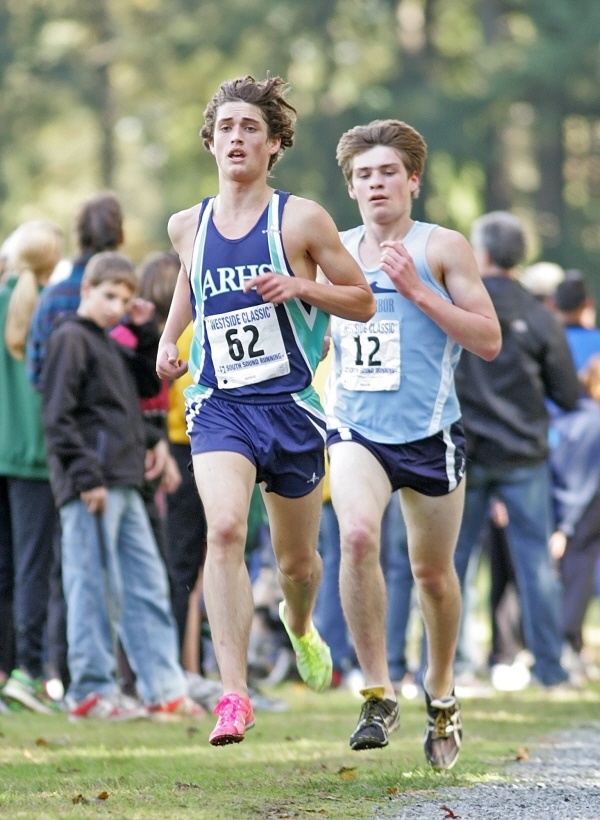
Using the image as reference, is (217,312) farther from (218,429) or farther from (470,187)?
(470,187)

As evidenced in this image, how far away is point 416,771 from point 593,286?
22300 mm

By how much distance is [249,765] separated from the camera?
654 centimetres

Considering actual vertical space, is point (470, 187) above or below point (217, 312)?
above

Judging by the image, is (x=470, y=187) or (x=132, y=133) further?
(x=132, y=133)

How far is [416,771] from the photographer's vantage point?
6.32 m

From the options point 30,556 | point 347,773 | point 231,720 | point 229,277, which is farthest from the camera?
point 30,556

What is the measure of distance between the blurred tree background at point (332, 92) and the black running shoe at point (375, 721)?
68.2 feet

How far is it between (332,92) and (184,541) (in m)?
23.8

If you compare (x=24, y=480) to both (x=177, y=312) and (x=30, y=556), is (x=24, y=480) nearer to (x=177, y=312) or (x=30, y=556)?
(x=30, y=556)

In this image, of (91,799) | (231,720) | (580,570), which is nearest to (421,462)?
(231,720)

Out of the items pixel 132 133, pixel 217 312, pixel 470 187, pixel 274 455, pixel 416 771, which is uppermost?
pixel 132 133

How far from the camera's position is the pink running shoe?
211 inches

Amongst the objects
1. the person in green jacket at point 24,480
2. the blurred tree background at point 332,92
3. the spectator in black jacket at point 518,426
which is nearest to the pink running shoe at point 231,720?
the person in green jacket at point 24,480

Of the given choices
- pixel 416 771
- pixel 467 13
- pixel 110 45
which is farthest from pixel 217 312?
pixel 110 45
